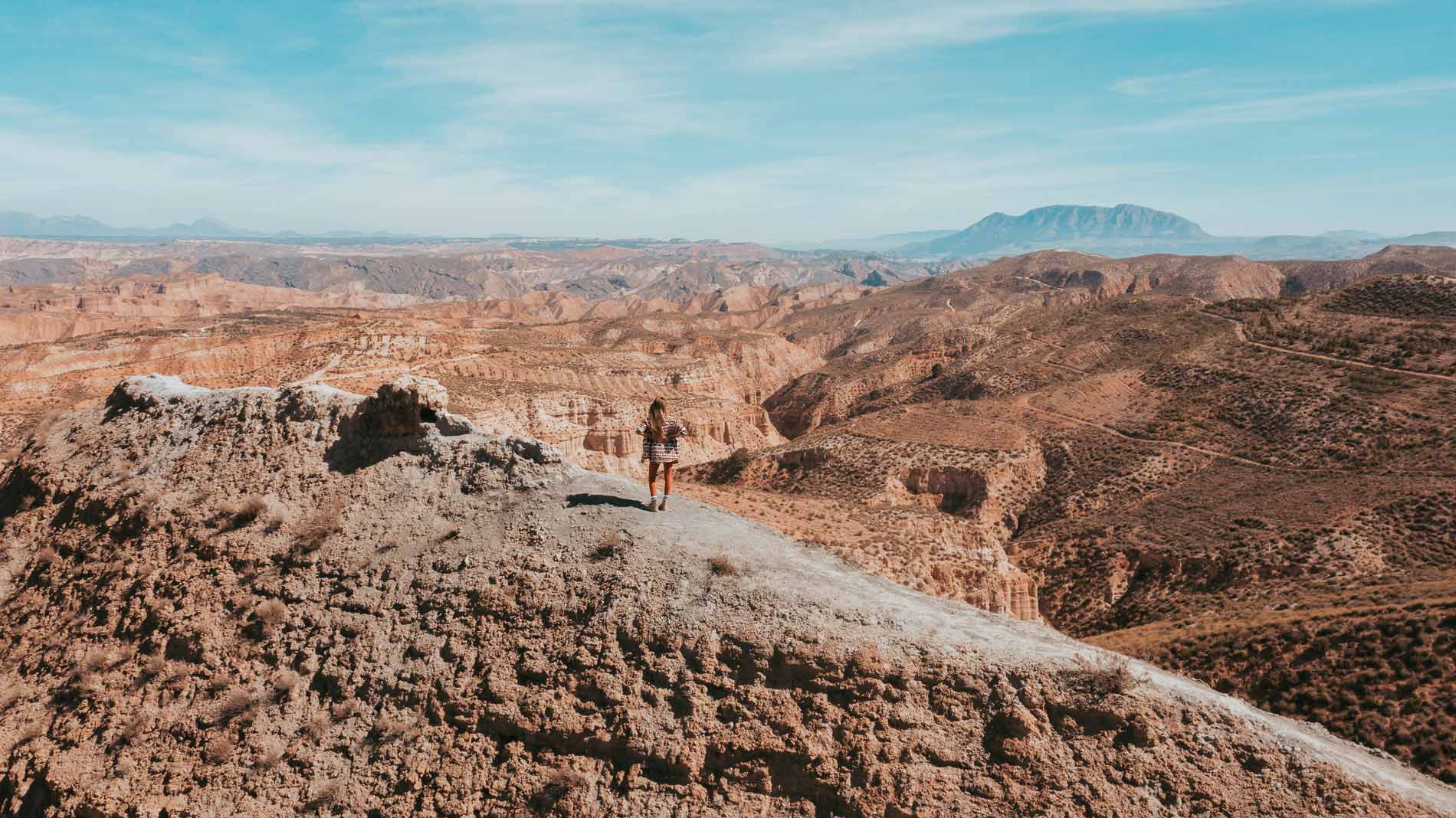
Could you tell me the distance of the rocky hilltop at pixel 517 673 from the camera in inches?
274

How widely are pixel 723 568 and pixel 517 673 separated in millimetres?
2543

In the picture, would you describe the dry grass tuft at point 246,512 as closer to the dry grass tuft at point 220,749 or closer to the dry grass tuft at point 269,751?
the dry grass tuft at point 220,749

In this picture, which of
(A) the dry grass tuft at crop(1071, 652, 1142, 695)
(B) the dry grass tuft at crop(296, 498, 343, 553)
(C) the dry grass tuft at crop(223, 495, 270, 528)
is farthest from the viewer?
(C) the dry grass tuft at crop(223, 495, 270, 528)

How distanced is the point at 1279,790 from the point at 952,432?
32125 mm

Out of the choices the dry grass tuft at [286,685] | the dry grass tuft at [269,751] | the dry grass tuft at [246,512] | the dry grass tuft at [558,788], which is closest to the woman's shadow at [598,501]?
the dry grass tuft at [558,788]

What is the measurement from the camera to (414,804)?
7688mm

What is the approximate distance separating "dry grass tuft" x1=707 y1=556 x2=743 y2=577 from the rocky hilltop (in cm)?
3

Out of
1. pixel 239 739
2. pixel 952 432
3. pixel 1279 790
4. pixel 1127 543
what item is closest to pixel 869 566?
pixel 1279 790

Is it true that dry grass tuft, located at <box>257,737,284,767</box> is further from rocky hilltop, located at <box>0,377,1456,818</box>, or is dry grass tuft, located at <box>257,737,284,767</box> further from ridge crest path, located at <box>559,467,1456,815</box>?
ridge crest path, located at <box>559,467,1456,815</box>

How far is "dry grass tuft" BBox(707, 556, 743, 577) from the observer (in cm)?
865

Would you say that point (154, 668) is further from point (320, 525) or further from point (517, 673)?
point (517, 673)

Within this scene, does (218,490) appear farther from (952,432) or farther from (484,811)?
(952,432)

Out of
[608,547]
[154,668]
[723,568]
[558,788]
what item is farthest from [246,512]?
[723,568]

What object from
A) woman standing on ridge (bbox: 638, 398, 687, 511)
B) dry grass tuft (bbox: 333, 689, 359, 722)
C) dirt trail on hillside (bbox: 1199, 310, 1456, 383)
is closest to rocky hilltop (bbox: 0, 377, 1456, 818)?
dry grass tuft (bbox: 333, 689, 359, 722)
